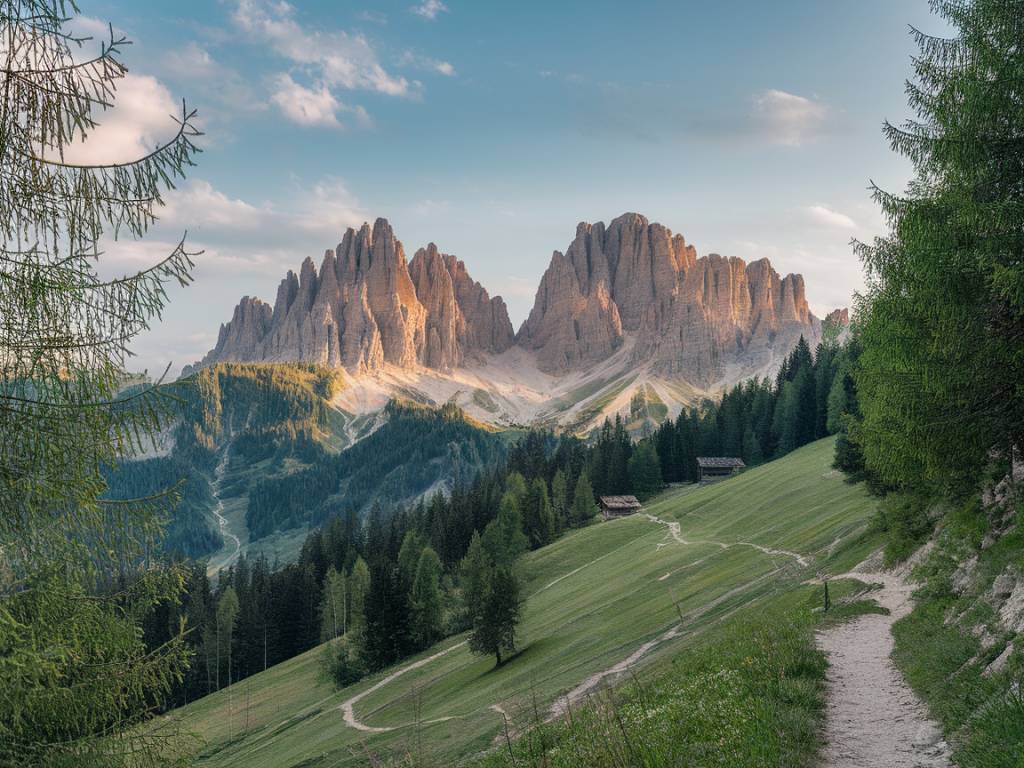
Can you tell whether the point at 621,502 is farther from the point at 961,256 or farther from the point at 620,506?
the point at 961,256

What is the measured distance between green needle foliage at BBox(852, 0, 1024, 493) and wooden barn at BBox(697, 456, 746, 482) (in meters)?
91.7

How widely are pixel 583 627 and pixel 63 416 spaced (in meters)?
37.9

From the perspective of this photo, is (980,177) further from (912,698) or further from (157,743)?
(157,743)

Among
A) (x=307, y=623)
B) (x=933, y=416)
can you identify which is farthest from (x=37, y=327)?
(x=307, y=623)

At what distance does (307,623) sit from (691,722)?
90560 mm

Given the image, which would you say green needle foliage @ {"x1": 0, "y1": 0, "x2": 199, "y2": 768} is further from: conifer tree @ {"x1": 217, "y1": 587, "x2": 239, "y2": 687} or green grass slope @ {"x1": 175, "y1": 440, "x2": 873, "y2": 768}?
conifer tree @ {"x1": 217, "y1": 587, "x2": 239, "y2": 687}

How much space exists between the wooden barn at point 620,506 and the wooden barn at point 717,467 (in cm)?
1596

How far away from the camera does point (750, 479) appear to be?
7694 centimetres

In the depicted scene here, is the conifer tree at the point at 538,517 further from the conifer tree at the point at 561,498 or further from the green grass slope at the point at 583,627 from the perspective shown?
the green grass slope at the point at 583,627

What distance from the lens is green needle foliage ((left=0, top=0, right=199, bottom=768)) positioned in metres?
7.62

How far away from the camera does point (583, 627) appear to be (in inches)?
1635

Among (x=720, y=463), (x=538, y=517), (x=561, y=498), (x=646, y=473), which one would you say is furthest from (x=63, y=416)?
(x=720, y=463)

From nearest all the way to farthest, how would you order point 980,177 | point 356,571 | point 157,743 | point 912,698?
point 157,743 < point 912,698 < point 980,177 < point 356,571

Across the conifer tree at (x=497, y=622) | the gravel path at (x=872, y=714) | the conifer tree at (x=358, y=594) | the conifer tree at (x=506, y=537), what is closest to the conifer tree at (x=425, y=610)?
the conifer tree at (x=358, y=594)
